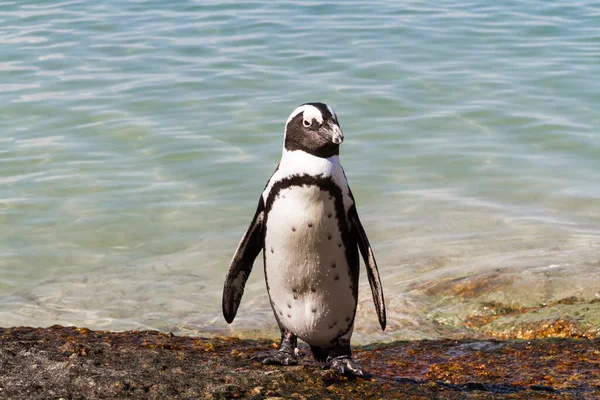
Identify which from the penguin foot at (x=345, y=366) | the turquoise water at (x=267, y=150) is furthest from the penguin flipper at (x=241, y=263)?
the turquoise water at (x=267, y=150)

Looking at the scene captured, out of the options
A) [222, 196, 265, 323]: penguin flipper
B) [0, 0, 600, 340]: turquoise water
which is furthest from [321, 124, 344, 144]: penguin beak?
[0, 0, 600, 340]: turquoise water

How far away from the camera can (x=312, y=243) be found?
4.41 metres

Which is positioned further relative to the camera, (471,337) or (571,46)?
(571,46)

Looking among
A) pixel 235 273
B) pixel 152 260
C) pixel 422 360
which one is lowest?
pixel 152 260

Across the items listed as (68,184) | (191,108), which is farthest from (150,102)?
(68,184)

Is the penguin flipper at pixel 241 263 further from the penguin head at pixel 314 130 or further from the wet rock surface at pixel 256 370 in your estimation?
the penguin head at pixel 314 130

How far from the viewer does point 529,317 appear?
6.23 m

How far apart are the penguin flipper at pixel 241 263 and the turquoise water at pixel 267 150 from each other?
1.61 meters

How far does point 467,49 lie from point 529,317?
1076cm

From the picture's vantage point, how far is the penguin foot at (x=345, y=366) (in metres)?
4.29

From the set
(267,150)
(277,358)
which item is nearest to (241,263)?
(277,358)

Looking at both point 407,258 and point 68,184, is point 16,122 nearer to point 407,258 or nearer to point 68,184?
point 68,184

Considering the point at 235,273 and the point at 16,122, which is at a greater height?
the point at 235,273

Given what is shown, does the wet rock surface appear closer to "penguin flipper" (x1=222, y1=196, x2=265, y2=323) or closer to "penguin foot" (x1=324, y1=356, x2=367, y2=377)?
"penguin foot" (x1=324, y1=356, x2=367, y2=377)
